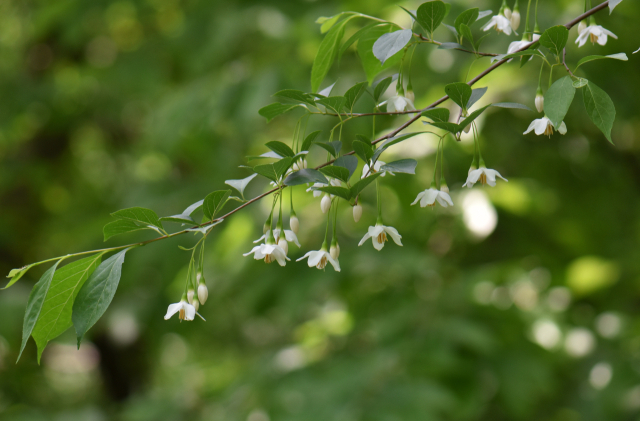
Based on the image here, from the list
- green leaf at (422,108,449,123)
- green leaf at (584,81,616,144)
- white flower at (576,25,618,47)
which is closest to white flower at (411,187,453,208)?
green leaf at (422,108,449,123)

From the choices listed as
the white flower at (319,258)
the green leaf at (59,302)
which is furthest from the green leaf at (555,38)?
the green leaf at (59,302)

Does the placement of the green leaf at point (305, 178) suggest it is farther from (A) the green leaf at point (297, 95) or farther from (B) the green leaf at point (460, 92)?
(B) the green leaf at point (460, 92)

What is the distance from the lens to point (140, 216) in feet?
2.72

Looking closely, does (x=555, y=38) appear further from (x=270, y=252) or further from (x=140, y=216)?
(x=140, y=216)

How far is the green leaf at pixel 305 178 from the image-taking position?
0.77 meters

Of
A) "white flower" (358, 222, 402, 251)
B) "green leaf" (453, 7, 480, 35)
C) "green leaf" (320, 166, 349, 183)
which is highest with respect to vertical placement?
"green leaf" (453, 7, 480, 35)

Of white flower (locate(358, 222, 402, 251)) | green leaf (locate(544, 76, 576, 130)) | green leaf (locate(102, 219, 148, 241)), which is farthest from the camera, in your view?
white flower (locate(358, 222, 402, 251))

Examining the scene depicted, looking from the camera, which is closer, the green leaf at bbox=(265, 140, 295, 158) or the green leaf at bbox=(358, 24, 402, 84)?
the green leaf at bbox=(265, 140, 295, 158)

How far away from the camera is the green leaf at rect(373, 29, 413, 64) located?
0.81 metres

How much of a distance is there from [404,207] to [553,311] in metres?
1.11

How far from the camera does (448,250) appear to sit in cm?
379

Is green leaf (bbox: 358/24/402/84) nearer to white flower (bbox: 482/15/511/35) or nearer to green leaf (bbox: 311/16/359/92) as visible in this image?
green leaf (bbox: 311/16/359/92)

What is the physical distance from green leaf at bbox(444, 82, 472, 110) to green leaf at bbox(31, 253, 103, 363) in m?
0.62

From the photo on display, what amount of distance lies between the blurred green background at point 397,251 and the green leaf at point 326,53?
158 centimetres
